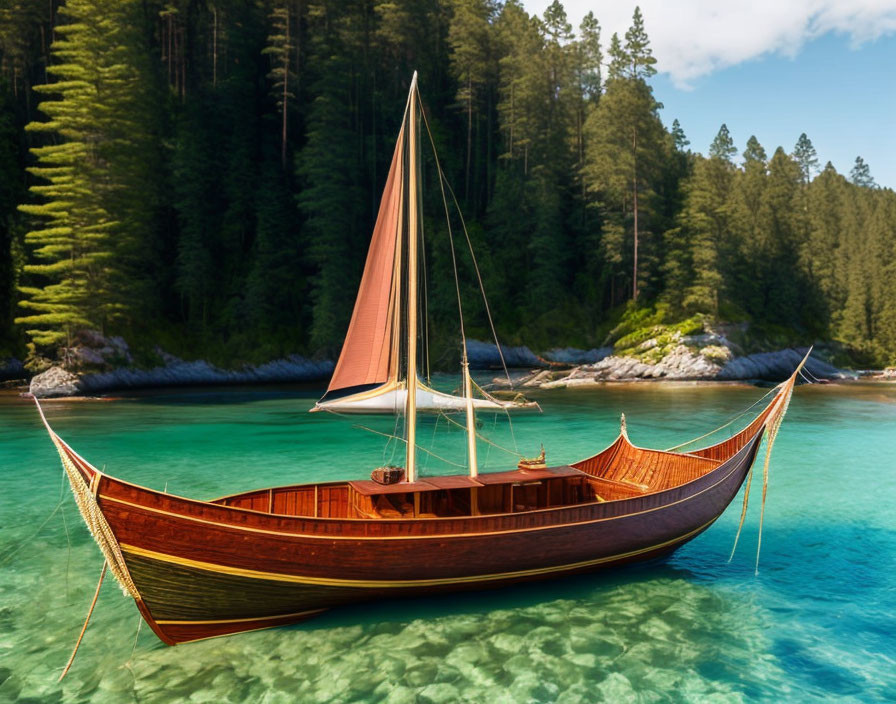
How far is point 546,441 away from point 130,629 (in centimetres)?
2207

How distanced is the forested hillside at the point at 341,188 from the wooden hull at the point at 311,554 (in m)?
39.6

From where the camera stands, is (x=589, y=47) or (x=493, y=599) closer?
(x=493, y=599)

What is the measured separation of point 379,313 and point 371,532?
5.02m

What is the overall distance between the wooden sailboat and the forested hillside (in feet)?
128

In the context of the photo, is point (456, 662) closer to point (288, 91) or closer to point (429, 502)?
point (429, 502)

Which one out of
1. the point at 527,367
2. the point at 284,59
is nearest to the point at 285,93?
the point at 284,59

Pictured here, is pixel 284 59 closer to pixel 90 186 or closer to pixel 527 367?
pixel 90 186

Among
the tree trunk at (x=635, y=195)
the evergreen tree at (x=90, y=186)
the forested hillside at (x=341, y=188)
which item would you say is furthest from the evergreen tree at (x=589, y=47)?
the evergreen tree at (x=90, y=186)

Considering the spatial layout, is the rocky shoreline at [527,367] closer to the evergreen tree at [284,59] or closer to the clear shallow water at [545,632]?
the evergreen tree at [284,59]

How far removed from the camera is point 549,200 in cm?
6856

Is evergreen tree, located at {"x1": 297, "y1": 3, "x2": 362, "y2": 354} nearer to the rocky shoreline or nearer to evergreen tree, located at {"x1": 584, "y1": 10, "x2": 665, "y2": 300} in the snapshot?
the rocky shoreline

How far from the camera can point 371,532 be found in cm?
1084

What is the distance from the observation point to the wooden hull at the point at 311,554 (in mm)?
9633

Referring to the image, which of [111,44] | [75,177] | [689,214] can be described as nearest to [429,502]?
[75,177]
